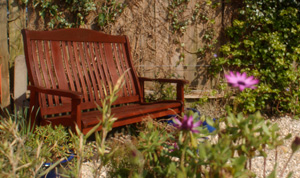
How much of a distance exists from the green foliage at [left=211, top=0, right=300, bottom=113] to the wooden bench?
4.87ft

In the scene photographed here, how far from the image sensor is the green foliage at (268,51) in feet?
13.8

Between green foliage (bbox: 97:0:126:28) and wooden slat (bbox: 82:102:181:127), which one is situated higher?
green foliage (bbox: 97:0:126:28)

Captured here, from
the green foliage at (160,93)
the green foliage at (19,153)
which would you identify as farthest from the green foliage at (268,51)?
the green foliage at (19,153)

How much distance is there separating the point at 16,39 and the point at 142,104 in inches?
64.0

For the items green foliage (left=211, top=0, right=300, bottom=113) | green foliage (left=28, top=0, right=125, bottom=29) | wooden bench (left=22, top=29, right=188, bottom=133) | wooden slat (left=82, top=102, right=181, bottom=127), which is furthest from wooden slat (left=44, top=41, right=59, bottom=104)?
green foliage (left=211, top=0, right=300, bottom=113)

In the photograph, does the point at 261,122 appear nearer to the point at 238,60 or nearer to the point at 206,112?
the point at 206,112

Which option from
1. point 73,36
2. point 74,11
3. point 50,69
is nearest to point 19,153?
point 50,69

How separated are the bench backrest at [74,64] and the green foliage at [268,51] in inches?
60.4

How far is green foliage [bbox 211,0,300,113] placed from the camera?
4211 mm

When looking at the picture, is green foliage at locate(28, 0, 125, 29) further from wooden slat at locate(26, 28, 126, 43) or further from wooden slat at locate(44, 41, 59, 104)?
wooden slat at locate(44, 41, 59, 104)

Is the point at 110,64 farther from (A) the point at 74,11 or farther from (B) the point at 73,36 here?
(A) the point at 74,11

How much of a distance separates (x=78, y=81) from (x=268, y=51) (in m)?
2.65

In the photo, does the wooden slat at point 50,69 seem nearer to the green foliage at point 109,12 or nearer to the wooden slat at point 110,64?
the wooden slat at point 110,64

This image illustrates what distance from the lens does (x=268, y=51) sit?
424cm
